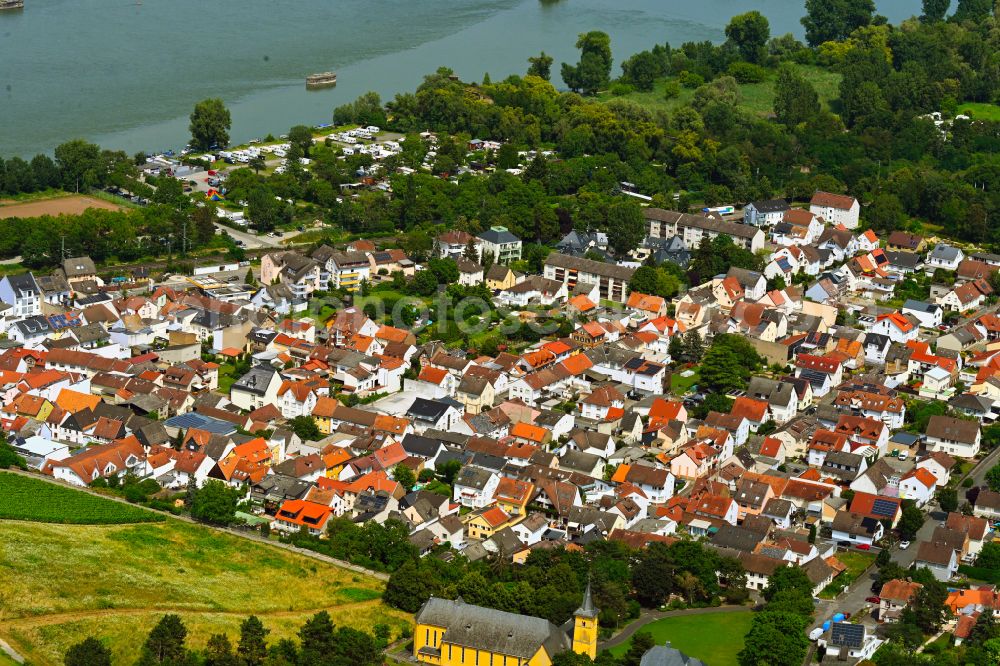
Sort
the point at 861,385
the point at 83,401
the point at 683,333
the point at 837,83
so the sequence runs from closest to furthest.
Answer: the point at 83,401
the point at 861,385
the point at 683,333
the point at 837,83

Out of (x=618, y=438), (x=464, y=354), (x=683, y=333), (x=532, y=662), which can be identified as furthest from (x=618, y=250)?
(x=532, y=662)

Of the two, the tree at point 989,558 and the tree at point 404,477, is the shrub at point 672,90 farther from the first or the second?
the tree at point 989,558

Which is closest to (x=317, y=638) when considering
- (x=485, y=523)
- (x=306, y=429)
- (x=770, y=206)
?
(x=485, y=523)

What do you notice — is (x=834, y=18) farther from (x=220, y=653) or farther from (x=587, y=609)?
(x=220, y=653)

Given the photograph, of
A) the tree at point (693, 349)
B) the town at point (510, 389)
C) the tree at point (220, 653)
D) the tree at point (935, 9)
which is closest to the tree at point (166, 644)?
the town at point (510, 389)

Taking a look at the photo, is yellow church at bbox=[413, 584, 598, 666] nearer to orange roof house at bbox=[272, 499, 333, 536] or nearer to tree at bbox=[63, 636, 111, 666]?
tree at bbox=[63, 636, 111, 666]

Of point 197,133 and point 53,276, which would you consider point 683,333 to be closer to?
point 53,276

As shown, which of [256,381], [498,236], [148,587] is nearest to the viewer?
[148,587]
